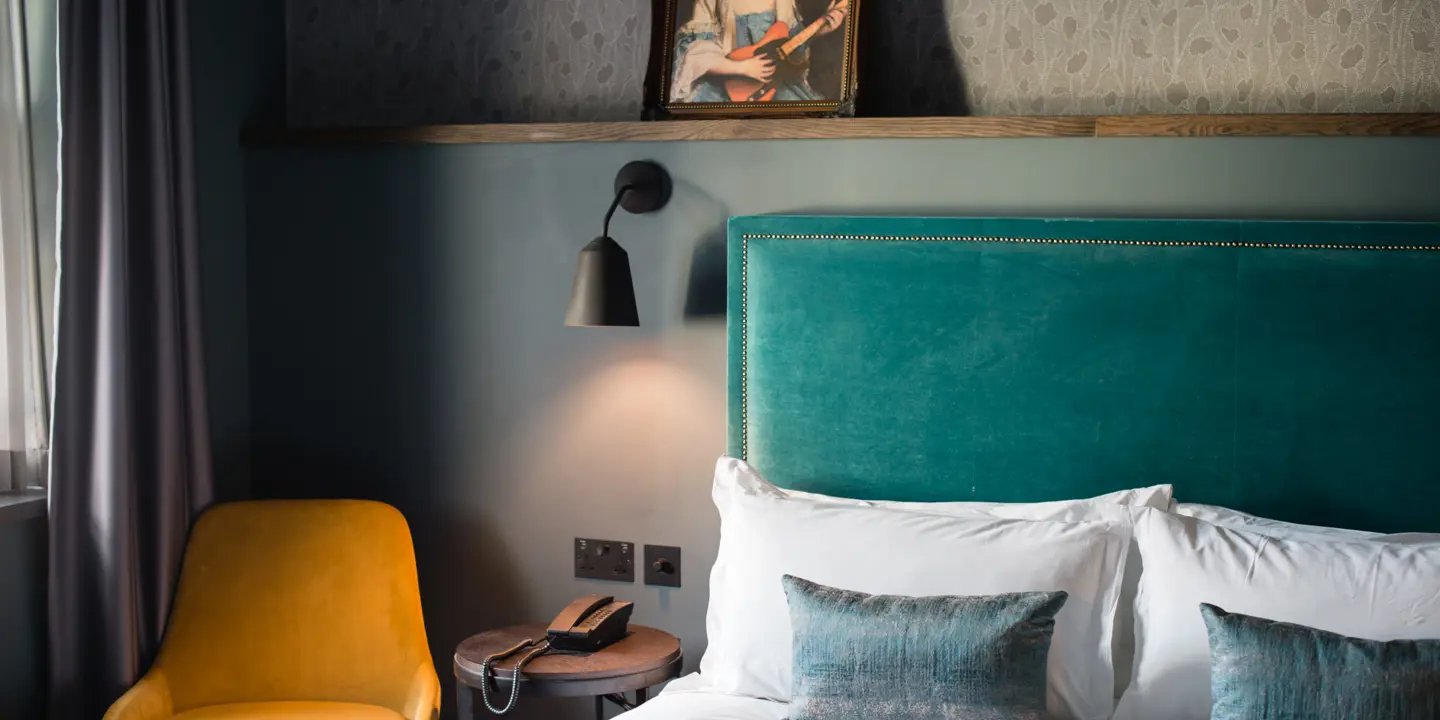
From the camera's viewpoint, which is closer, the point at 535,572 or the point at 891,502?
the point at 891,502

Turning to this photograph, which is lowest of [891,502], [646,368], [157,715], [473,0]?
[157,715]

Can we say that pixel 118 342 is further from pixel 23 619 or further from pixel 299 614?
pixel 299 614

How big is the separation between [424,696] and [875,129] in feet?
A: 5.05

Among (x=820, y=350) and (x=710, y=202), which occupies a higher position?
(x=710, y=202)

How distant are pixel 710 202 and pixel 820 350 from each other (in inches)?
16.7

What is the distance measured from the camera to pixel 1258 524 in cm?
229

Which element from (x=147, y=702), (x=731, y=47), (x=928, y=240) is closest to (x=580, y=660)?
(x=147, y=702)

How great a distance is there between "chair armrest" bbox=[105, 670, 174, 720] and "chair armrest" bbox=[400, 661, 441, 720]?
48cm

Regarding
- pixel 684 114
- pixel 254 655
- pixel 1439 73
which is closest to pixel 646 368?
pixel 684 114

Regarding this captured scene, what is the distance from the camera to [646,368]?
281cm

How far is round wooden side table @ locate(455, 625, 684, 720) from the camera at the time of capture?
2.38 metres

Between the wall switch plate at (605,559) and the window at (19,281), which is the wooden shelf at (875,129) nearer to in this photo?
the window at (19,281)

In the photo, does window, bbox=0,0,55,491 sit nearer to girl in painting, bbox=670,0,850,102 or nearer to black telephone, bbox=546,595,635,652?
black telephone, bbox=546,595,635,652

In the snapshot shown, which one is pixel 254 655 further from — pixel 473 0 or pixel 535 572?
pixel 473 0
